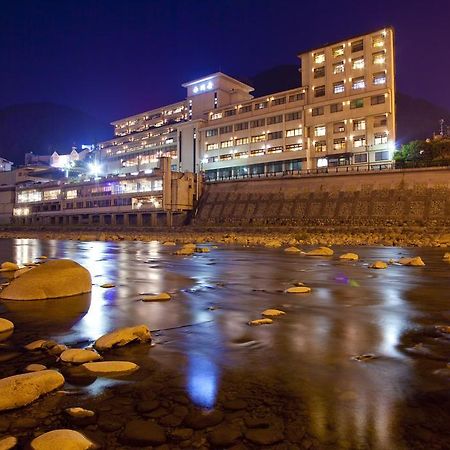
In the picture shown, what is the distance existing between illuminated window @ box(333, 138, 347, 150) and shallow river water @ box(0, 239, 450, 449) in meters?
55.8

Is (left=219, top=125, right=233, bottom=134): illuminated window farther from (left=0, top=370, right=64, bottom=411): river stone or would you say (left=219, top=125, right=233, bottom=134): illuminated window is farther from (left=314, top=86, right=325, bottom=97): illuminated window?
(left=0, top=370, right=64, bottom=411): river stone

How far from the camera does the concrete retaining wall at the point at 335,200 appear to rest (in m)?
49.1

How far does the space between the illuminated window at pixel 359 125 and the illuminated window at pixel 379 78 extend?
6.33 meters

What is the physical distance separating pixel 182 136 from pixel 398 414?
9087 cm

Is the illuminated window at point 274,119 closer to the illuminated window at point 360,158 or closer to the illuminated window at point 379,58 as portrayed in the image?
the illuminated window at point 360,158

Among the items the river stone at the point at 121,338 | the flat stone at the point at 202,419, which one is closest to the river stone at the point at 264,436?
the flat stone at the point at 202,419

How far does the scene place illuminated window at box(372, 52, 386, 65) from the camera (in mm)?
63719

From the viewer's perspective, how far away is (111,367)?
5.75 meters

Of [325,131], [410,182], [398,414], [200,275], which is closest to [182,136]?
[325,131]

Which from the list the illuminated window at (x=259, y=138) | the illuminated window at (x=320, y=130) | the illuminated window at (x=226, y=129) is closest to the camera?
the illuminated window at (x=320, y=130)

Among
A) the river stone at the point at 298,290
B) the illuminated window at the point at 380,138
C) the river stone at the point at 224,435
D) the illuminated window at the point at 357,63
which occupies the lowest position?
the river stone at the point at 298,290

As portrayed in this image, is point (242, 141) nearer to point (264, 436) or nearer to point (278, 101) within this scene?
point (278, 101)

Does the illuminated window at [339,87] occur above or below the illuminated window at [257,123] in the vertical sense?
above

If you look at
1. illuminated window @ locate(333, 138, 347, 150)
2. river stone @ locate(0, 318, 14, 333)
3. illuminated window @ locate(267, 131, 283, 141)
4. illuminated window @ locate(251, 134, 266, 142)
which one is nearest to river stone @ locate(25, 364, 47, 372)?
river stone @ locate(0, 318, 14, 333)
